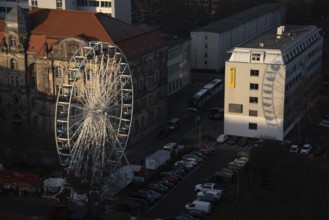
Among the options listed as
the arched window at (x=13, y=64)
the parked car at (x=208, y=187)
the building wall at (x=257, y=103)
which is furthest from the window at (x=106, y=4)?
the parked car at (x=208, y=187)

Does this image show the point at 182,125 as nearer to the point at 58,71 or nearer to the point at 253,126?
the point at 253,126

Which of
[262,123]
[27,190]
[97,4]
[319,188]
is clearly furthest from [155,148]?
[97,4]

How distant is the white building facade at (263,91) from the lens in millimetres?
38812

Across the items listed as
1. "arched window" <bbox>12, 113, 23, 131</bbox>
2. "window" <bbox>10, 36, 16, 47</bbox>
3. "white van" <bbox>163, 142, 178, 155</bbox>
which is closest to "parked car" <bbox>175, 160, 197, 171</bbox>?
"white van" <bbox>163, 142, 178, 155</bbox>

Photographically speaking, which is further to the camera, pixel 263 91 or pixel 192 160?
pixel 263 91

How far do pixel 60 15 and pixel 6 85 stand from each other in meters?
5.32

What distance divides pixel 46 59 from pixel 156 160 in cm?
905

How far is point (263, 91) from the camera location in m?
39.1

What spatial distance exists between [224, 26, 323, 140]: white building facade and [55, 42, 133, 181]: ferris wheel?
8.30 m

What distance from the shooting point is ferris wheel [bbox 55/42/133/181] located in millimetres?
30781

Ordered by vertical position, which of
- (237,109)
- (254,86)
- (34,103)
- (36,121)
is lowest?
(36,121)

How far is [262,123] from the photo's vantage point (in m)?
39.6

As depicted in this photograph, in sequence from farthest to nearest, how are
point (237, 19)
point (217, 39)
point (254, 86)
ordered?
point (237, 19), point (217, 39), point (254, 86)

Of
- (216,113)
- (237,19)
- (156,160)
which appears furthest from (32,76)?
(237,19)
